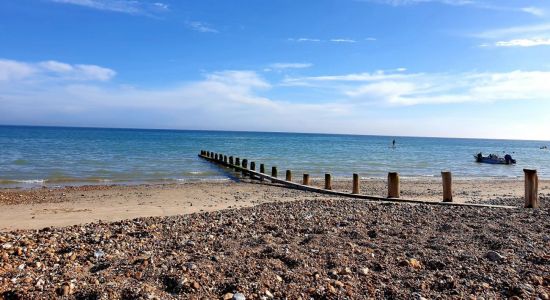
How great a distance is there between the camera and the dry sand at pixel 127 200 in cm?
1116

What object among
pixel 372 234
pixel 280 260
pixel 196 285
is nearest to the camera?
pixel 196 285

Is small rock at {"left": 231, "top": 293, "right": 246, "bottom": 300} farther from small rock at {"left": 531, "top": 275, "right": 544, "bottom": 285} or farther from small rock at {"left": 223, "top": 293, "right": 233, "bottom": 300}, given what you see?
small rock at {"left": 531, "top": 275, "right": 544, "bottom": 285}

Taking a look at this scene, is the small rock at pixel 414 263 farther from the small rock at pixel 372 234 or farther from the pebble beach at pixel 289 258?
the small rock at pixel 372 234

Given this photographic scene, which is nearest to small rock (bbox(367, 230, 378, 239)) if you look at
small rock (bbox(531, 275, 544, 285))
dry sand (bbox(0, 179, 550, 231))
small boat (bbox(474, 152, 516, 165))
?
small rock (bbox(531, 275, 544, 285))

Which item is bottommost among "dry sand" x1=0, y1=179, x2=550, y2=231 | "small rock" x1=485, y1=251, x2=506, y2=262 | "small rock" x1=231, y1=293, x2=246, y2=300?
"dry sand" x1=0, y1=179, x2=550, y2=231

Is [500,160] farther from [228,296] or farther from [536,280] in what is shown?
[228,296]

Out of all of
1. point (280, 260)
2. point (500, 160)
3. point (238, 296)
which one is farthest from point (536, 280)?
point (500, 160)

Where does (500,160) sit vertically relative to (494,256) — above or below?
below

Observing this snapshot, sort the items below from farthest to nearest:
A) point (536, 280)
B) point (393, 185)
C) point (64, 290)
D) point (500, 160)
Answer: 1. point (500, 160)
2. point (393, 185)
3. point (536, 280)
4. point (64, 290)

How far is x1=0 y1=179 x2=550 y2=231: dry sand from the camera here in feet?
36.6

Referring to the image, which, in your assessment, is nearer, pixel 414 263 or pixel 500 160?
pixel 414 263

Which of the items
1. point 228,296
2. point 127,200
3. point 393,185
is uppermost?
point 393,185

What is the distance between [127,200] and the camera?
47.8 feet

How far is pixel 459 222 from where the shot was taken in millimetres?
8734
